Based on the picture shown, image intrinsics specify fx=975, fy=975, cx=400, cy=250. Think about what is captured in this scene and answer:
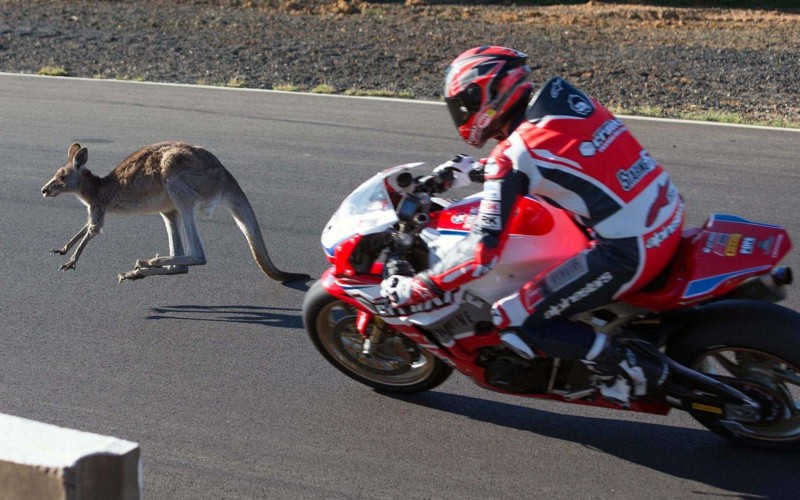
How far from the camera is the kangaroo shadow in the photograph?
461cm

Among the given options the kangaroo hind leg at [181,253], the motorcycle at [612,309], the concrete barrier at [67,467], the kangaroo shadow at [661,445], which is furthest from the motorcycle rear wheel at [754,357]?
the kangaroo hind leg at [181,253]

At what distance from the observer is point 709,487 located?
4578 mm

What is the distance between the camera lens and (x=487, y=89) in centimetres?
462

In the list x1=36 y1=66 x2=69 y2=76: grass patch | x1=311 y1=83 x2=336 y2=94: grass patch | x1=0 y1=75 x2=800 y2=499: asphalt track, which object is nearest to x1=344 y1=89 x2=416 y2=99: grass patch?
x1=311 y1=83 x2=336 y2=94: grass patch

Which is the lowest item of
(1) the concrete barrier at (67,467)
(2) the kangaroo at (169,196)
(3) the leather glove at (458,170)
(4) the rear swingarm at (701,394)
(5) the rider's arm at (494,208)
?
(2) the kangaroo at (169,196)

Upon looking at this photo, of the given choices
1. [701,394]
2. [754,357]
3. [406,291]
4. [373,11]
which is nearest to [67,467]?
[406,291]

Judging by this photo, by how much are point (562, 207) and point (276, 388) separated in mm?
2184

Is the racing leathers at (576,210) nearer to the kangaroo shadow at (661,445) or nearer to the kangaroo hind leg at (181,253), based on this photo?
the kangaroo shadow at (661,445)

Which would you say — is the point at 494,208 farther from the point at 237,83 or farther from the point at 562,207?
the point at 237,83

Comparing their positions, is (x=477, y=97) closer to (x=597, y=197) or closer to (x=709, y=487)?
(x=597, y=197)

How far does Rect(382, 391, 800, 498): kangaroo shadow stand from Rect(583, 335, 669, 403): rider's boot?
50 centimetres

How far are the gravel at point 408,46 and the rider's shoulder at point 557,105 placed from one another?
31.1 ft

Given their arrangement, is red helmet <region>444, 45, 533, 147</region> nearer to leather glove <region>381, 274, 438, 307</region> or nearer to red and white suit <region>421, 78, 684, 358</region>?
red and white suit <region>421, 78, 684, 358</region>

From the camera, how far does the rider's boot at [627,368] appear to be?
4.52 m
